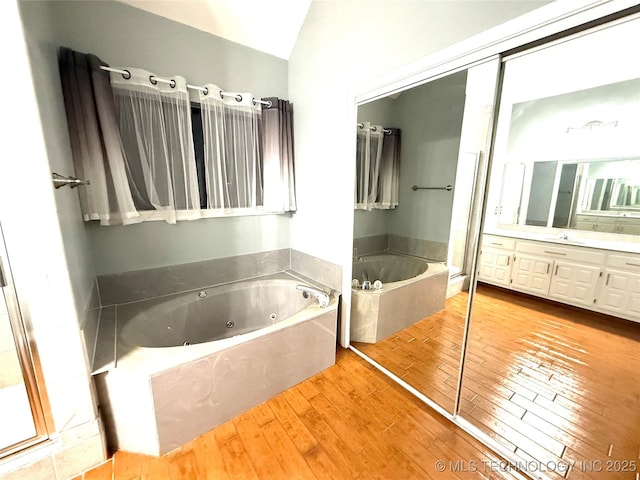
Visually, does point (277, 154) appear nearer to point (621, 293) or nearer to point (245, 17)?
point (245, 17)

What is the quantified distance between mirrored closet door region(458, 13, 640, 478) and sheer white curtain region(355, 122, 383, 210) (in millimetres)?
950

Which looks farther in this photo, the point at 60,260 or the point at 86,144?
the point at 86,144

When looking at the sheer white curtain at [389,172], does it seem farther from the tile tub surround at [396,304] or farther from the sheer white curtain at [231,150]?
the sheer white curtain at [231,150]

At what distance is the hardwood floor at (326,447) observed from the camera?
1.17m

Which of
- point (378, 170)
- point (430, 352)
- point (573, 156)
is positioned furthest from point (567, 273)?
point (378, 170)

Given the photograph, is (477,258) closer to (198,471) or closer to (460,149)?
(460,149)

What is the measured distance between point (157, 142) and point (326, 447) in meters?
2.20

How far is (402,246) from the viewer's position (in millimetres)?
2533

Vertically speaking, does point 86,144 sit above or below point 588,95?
below

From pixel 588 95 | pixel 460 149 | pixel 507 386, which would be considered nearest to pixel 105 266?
pixel 460 149

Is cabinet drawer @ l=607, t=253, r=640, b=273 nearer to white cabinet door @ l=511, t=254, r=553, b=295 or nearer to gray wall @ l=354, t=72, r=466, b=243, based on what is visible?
white cabinet door @ l=511, t=254, r=553, b=295

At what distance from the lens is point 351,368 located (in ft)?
6.25

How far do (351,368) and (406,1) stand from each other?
93.6 inches

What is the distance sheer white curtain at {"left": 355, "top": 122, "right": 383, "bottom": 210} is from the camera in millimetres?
2029
